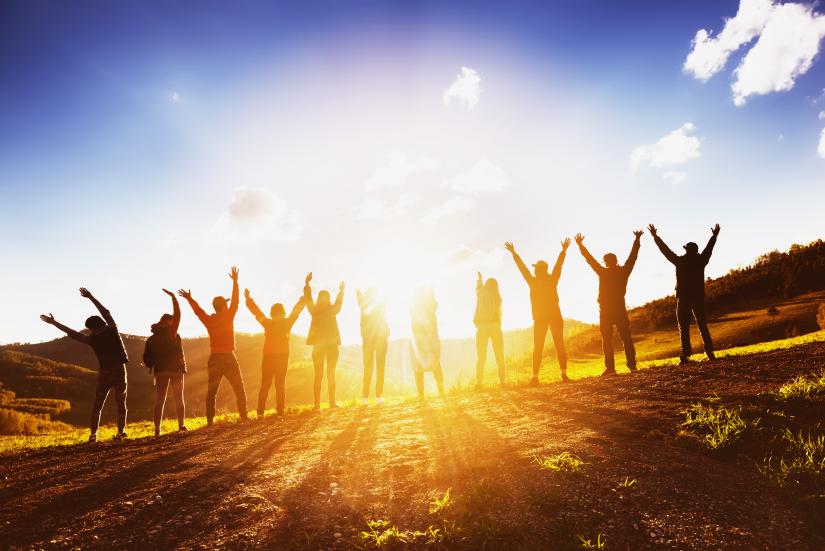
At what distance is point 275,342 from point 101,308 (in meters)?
3.68

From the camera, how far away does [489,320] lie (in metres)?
11.1

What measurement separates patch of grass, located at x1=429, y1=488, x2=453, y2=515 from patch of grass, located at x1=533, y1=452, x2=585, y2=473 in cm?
110

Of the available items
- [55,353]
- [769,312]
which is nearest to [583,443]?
[769,312]

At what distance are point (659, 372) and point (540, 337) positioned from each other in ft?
8.92

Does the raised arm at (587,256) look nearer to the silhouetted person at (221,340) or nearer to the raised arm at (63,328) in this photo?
the silhouetted person at (221,340)

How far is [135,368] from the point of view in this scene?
51.7 m

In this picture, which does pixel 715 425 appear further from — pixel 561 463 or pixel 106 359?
pixel 106 359

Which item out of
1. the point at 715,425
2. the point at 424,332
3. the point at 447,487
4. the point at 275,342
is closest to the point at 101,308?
the point at 275,342

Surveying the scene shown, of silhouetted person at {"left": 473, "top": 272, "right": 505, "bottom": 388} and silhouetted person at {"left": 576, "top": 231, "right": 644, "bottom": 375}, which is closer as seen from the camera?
silhouetted person at {"left": 576, "top": 231, "right": 644, "bottom": 375}

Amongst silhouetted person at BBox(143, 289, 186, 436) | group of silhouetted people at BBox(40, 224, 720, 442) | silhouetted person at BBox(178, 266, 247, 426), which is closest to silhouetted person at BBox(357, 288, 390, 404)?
group of silhouetted people at BBox(40, 224, 720, 442)

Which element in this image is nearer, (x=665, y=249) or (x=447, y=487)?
(x=447, y=487)

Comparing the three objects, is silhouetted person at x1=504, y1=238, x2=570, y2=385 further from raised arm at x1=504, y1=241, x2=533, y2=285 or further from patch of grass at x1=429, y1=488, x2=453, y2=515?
patch of grass at x1=429, y1=488, x2=453, y2=515

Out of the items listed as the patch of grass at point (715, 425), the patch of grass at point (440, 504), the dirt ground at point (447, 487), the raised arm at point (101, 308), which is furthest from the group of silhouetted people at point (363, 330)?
the patch of grass at point (440, 504)

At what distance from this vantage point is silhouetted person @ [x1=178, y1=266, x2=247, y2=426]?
9484mm
